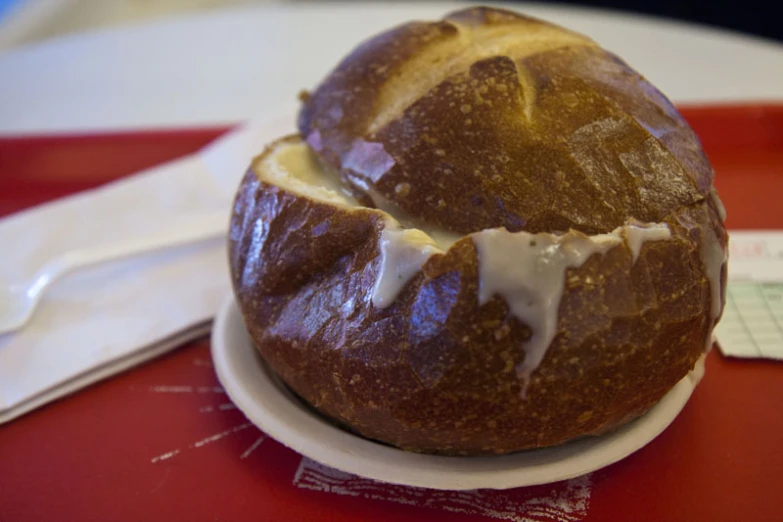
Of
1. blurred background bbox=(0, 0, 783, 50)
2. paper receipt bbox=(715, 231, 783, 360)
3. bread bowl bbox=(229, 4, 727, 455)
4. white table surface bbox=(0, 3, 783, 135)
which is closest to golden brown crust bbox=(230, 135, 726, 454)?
bread bowl bbox=(229, 4, 727, 455)

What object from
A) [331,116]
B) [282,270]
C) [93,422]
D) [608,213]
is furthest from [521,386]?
[93,422]

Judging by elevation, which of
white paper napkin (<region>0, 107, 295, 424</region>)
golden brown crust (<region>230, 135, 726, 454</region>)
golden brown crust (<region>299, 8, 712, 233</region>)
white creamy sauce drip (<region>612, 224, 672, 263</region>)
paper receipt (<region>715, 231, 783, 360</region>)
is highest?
golden brown crust (<region>299, 8, 712, 233</region>)

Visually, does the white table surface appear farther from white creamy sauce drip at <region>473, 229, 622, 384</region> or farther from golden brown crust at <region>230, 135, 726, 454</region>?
white creamy sauce drip at <region>473, 229, 622, 384</region>

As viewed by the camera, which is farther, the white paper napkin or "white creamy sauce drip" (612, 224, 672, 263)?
the white paper napkin

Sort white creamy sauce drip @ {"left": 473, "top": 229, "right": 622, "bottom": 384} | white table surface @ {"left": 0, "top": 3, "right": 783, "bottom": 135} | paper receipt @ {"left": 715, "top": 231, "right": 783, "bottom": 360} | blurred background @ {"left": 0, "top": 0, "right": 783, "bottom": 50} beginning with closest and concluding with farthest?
white creamy sauce drip @ {"left": 473, "top": 229, "right": 622, "bottom": 384}
paper receipt @ {"left": 715, "top": 231, "right": 783, "bottom": 360}
white table surface @ {"left": 0, "top": 3, "right": 783, "bottom": 135}
blurred background @ {"left": 0, "top": 0, "right": 783, "bottom": 50}

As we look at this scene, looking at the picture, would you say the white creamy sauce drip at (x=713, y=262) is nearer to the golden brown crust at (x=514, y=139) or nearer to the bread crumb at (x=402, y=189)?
the golden brown crust at (x=514, y=139)

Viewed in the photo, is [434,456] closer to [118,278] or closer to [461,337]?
[461,337]

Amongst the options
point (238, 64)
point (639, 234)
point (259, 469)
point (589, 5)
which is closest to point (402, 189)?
point (639, 234)
